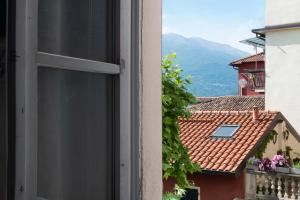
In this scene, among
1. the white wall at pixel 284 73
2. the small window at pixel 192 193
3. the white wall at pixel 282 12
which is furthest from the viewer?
the white wall at pixel 284 73

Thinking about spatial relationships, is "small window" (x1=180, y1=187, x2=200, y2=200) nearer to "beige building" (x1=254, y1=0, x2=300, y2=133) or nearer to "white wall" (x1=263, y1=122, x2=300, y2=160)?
"white wall" (x1=263, y1=122, x2=300, y2=160)

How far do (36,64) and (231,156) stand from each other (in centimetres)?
875

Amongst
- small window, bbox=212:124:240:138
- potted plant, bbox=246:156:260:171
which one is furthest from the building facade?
potted plant, bbox=246:156:260:171

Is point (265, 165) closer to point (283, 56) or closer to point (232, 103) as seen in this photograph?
point (283, 56)

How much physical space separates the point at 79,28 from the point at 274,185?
333 inches

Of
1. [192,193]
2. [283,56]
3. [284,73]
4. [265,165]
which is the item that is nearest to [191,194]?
[192,193]

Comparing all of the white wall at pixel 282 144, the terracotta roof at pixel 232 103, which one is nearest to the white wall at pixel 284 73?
the white wall at pixel 282 144

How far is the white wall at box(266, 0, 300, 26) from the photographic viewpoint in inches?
493

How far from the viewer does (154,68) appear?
3.84 feet

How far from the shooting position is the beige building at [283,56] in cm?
1268

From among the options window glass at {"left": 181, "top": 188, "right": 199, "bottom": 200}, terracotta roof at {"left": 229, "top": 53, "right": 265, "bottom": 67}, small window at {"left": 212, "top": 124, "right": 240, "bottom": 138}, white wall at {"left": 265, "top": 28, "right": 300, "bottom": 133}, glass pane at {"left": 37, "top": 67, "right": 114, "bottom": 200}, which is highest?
terracotta roof at {"left": 229, "top": 53, "right": 265, "bottom": 67}

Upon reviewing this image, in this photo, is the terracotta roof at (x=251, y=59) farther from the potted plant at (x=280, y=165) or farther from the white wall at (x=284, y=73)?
the potted plant at (x=280, y=165)

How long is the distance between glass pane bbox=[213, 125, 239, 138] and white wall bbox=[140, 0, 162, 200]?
8779 mm

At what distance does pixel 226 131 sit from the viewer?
10000 millimetres
